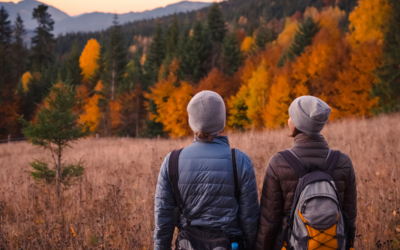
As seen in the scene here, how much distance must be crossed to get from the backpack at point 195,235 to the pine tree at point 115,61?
140 feet

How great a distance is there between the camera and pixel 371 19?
21.4 m

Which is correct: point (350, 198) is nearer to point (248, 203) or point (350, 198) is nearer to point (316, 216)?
point (316, 216)

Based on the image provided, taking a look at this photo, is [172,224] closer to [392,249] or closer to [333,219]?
[333,219]

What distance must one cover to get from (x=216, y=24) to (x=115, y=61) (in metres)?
16.0

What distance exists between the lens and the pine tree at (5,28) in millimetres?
50188

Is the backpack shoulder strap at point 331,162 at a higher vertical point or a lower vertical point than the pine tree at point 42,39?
lower

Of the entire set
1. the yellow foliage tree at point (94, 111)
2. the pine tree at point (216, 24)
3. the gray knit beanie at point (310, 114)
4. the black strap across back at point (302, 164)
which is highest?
the pine tree at point (216, 24)

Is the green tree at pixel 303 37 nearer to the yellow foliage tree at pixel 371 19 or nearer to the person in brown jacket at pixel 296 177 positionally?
the yellow foliage tree at pixel 371 19

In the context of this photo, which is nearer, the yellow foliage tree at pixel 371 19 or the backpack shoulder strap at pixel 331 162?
the backpack shoulder strap at pixel 331 162

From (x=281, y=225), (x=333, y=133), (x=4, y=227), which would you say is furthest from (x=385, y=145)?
(x=4, y=227)

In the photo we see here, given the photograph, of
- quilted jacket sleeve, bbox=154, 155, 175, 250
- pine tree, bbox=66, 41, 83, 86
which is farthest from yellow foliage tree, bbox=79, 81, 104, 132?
quilted jacket sleeve, bbox=154, 155, 175, 250

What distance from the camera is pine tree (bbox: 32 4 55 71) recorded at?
173 feet

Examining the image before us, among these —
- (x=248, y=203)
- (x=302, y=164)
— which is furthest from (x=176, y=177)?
(x=302, y=164)

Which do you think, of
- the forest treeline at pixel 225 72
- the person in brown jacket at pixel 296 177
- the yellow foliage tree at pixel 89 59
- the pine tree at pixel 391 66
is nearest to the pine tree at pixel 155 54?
the forest treeline at pixel 225 72
